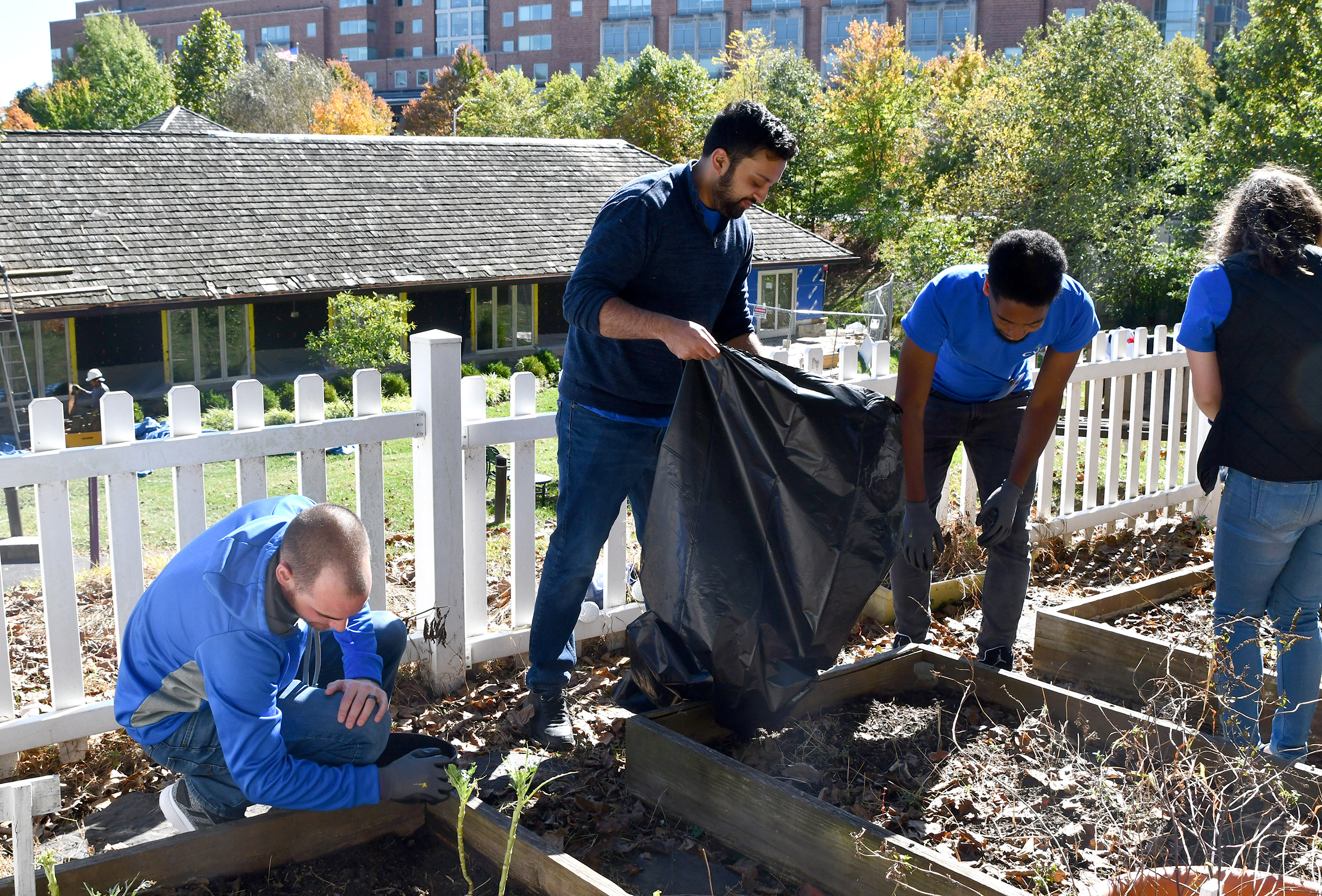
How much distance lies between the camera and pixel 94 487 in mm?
5953

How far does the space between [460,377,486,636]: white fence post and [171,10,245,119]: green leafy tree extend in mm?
62914

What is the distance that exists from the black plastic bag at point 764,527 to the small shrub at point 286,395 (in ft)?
59.2

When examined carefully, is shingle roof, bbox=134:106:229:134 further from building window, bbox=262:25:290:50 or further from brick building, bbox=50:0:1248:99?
building window, bbox=262:25:290:50

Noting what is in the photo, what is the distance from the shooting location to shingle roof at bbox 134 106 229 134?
125ft

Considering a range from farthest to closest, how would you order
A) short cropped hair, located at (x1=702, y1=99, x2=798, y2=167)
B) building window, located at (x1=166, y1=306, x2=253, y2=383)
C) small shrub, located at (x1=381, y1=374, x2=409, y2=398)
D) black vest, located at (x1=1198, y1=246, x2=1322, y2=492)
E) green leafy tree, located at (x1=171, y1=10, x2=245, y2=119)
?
1. green leafy tree, located at (x1=171, y1=10, x2=245, y2=119)
2. building window, located at (x1=166, y1=306, x2=253, y2=383)
3. small shrub, located at (x1=381, y1=374, x2=409, y2=398)
4. short cropped hair, located at (x1=702, y1=99, x2=798, y2=167)
5. black vest, located at (x1=1198, y1=246, x2=1322, y2=492)

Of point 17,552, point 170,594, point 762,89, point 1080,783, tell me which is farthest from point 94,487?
point 762,89

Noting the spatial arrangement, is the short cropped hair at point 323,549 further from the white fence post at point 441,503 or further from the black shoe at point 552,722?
the white fence post at point 441,503

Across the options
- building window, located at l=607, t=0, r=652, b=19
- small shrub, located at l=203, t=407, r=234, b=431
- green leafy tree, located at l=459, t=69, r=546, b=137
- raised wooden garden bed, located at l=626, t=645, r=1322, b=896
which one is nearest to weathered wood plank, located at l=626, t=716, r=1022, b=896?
raised wooden garden bed, located at l=626, t=645, r=1322, b=896

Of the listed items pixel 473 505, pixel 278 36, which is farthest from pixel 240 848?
pixel 278 36

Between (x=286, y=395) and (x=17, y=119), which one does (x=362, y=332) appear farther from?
(x=17, y=119)

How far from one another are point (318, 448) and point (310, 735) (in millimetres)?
1218

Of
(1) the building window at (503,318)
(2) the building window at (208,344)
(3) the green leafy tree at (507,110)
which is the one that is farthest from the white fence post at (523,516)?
(3) the green leafy tree at (507,110)

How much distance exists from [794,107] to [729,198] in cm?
4804

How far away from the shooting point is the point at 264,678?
2.27m
